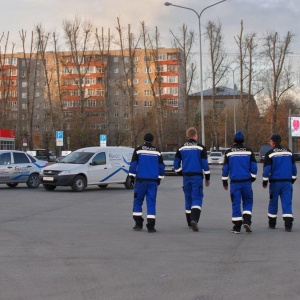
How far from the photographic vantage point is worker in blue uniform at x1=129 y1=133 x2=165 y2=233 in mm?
11758

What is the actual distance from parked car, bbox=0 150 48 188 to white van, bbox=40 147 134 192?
1.37m

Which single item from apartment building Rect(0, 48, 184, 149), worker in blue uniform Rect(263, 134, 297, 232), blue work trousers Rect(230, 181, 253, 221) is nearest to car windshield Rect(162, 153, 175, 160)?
apartment building Rect(0, 48, 184, 149)

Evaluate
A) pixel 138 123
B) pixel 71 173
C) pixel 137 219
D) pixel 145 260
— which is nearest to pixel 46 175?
pixel 71 173

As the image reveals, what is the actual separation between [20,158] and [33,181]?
1115mm

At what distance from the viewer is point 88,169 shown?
965 inches

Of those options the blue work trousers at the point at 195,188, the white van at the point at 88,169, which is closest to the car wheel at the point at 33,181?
the white van at the point at 88,169

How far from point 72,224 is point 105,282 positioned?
5968mm

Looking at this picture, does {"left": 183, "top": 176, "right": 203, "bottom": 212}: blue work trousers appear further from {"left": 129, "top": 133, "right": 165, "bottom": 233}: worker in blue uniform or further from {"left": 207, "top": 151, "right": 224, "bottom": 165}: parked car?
{"left": 207, "top": 151, "right": 224, "bottom": 165}: parked car

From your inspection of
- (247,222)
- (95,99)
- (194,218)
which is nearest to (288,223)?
(247,222)

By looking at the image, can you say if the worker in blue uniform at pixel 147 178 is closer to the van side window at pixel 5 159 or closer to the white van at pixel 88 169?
the white van at pixel 88 169

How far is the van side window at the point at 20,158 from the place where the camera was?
2558 centimetres

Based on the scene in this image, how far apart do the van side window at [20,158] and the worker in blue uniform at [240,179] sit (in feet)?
50.9

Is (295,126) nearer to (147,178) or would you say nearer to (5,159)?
(5,159)

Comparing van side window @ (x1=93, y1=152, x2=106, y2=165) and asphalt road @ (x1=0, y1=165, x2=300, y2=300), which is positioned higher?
van side window @ (x1=93, y1=152, x2=106, y2=165)
